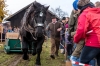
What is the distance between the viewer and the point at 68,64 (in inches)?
292

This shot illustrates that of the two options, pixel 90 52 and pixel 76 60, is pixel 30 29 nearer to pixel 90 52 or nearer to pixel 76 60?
pixel 76 60

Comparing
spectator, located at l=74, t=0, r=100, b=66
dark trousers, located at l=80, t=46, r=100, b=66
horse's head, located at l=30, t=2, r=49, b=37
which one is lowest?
dark trousers, located at l=80, t=46, r=100, b=66

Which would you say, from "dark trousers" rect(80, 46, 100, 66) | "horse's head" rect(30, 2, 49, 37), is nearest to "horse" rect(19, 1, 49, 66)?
"horse's head" rect(30, 2, 49, 37)

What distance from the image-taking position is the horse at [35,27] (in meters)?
8.26

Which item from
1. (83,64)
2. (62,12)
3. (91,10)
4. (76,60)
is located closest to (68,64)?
(76,60)

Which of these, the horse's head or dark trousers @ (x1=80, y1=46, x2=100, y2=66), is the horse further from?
dark trousers @ (x1=80, y1=46, x2=100, y2=66)

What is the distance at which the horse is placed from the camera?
826cm

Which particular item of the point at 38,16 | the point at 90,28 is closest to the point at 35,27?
the point at 38,16

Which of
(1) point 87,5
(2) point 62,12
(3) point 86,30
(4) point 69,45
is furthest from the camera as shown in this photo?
(2) point 62,12

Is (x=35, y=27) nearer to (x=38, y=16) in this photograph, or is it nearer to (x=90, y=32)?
(x=38, y=16)

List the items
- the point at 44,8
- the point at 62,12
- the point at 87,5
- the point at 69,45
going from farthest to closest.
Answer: the point at 62,12 < the point at 69,45 < the point at 44,8 < the point at 87,5

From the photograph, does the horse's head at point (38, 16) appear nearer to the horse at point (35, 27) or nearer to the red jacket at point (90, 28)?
the horse at point (35, 27)

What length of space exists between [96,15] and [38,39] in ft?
14.5

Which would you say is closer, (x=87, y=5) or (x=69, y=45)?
(x=87, y=5)
